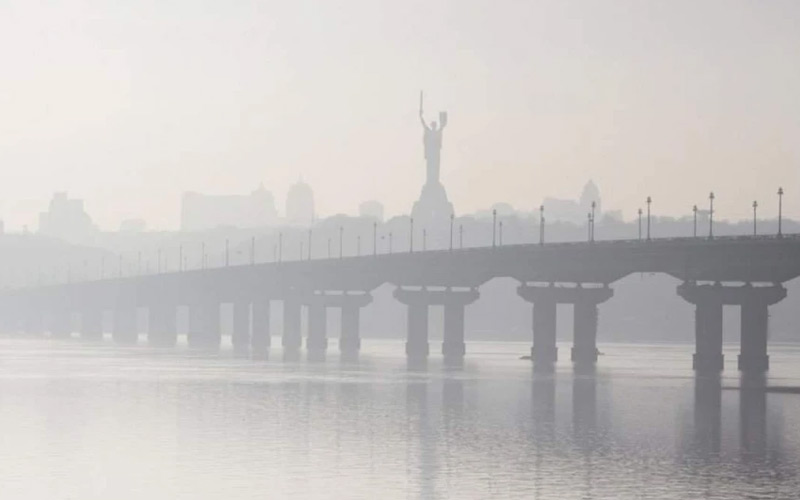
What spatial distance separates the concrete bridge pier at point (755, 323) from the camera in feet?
494

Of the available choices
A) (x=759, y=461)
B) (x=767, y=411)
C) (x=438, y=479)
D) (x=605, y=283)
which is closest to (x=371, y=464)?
(x=438, y=479)

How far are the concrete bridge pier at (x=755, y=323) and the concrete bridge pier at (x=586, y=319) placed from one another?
20.1m

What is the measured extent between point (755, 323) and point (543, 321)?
28.1 metres

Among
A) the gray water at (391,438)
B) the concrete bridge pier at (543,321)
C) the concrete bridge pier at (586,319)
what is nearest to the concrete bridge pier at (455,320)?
the concrete bridge pier at (543,321)

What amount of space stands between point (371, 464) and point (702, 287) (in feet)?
306

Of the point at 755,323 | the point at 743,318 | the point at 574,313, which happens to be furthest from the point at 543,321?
the point at 755,323

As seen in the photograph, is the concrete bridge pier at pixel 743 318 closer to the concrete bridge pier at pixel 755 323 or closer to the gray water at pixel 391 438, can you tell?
the concrete bridge pier at pixel 755 323

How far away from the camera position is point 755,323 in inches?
5979

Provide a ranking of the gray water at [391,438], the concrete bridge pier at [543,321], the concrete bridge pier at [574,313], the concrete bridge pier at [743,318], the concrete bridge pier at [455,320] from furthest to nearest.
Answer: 1. the concrete bridge pier at [455,320]
2. the concrete bridge pier at [543,321]
3. the concrete bridge pier at [574,313]
4. the concrete bridge pier at [743,318]
5. the gray water at [391,438]

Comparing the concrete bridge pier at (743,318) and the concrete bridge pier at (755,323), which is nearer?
the concrete bridge pier at (743,318)

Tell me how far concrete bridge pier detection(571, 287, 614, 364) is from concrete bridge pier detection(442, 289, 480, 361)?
835 inches

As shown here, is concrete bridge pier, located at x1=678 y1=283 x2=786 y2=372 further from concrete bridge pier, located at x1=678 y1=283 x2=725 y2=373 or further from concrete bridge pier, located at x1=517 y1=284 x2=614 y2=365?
concrete bridge pier, located at x1=517 y1=284 x2=614 y2=365

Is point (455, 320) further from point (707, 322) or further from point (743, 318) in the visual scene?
point (743, 318)

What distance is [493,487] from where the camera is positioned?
54.8 m
